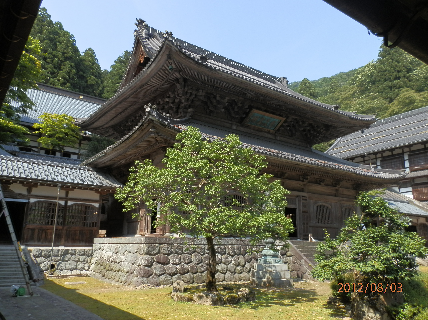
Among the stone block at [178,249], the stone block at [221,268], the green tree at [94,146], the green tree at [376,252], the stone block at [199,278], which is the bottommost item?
the stone block at [199,278]

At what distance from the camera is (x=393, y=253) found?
23.7ft

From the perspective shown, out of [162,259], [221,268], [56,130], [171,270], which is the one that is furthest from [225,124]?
[56,130]

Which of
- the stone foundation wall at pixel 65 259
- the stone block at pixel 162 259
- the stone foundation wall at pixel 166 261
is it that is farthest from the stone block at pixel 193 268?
the stone foundation wall at pixel 65 259

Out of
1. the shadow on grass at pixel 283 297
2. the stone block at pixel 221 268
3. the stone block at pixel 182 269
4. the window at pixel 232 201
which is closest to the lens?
the shadow on grass at pixel 283 297

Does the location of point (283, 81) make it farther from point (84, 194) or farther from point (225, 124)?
point (84, 194)

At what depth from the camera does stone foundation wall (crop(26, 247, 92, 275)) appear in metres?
14.4

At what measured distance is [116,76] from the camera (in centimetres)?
4484

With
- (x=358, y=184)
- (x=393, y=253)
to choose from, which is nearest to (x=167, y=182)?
(x=393, y=253)

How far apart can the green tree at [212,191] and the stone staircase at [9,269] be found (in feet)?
17.6

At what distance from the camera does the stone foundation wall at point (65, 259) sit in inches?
567

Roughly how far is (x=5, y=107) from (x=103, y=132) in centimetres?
556

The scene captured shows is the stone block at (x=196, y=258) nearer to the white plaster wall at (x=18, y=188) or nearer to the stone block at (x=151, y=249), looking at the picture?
the stone block at (x=151, y=249)

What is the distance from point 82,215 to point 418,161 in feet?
93.2
